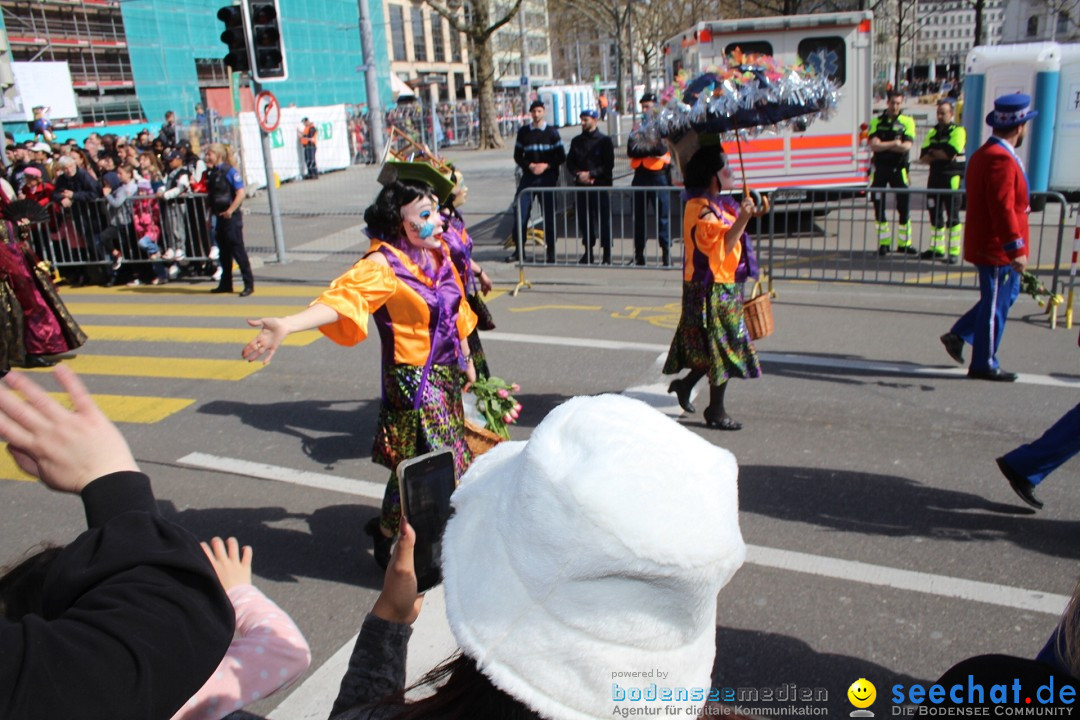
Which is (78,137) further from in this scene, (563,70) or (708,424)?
(563,70)

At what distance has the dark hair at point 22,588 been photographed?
4.71ft

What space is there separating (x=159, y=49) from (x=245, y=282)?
35660mm

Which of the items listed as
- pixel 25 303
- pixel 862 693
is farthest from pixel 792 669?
pixel 25 303

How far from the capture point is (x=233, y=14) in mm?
11711

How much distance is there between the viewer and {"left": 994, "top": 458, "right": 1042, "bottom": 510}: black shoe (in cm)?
451

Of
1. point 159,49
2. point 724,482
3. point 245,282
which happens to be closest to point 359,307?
point 724,482

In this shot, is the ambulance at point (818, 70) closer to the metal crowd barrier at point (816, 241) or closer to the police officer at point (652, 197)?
the metal crowd barrier at point (816, 241)

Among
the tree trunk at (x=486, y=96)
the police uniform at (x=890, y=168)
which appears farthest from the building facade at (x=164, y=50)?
the police uniform at (x=890, y=168)

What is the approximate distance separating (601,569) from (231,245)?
10.5 m

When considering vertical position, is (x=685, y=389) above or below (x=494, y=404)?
below

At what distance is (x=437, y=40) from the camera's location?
241ft

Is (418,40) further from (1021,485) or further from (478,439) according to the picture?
(1021,485)

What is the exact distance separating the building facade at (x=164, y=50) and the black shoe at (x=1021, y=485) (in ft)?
123

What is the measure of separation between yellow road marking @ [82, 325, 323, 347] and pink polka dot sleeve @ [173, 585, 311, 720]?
659cm
